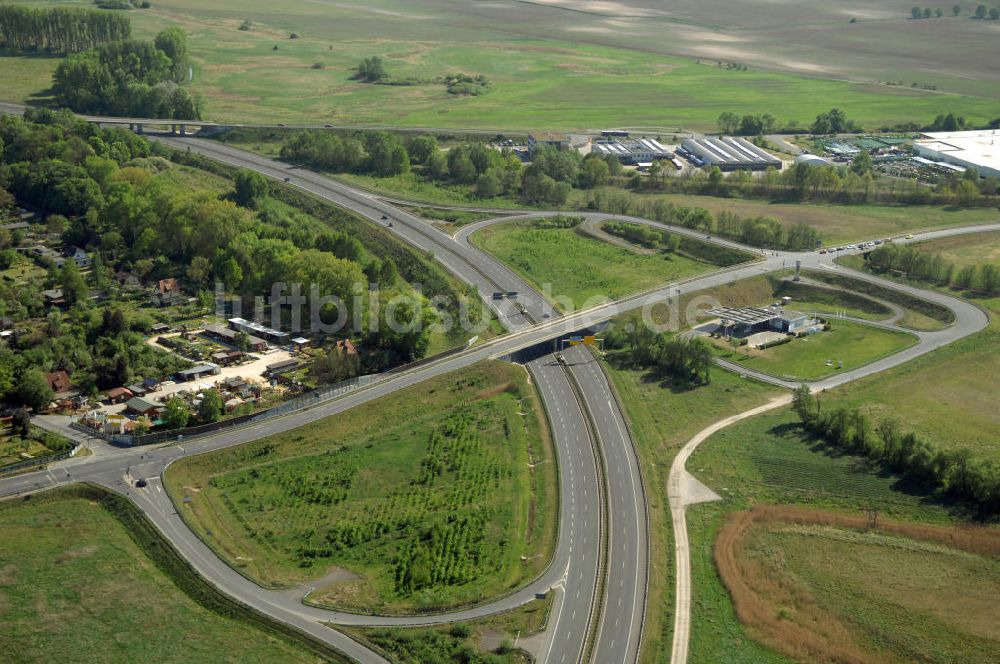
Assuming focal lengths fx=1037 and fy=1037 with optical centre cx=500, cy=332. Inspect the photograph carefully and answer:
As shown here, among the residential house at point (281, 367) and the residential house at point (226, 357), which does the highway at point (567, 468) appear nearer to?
the residential house at point (281, 367)

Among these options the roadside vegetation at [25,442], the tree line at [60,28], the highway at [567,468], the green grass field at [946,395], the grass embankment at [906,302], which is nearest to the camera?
the highway at [567,468]

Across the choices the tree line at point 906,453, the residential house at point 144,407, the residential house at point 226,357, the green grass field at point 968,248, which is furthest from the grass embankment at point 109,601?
the green grass field at point 968,248

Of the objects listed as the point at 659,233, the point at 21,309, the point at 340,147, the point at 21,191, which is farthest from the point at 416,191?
the point at 21,309

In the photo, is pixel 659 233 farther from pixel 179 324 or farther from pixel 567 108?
pixel 567 108

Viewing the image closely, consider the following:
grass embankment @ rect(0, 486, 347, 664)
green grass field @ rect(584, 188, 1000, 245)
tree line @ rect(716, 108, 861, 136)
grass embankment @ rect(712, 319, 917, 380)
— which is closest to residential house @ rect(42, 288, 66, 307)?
grass embankment @ rect(0, 486, 347, 664)

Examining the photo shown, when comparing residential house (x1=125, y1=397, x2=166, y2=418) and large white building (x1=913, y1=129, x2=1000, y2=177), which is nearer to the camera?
residential house (x1=125, y1=397, x2=166, y2=418)

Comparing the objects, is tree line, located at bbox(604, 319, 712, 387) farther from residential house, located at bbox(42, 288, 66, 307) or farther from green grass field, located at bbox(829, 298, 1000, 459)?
residential house, located at bbox(42, 288, 66, 307)

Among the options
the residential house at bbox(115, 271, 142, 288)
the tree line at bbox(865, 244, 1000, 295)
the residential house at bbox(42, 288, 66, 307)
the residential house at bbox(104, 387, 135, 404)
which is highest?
the tree line at bbox(865, 244, 1000, 295)
